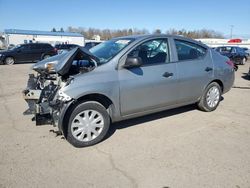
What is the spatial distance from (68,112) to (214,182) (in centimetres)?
223

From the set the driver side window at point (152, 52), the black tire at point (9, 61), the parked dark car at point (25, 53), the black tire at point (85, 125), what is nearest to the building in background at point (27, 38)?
the parked dark car at point (25, 53)

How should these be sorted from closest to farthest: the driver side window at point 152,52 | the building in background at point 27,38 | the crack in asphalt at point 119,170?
the crack in asphalt at point 119,170 < the driver side window at point 152,52 < the building in background at point 27,38

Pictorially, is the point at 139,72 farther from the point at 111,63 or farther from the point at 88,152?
the point at 88,152

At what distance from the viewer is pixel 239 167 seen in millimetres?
3236

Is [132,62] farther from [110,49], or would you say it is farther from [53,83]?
[53,83]

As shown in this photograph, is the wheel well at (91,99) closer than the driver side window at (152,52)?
Yes

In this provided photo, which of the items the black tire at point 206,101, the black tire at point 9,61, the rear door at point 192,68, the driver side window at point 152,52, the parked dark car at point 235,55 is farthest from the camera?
the parked dark car at point 235,55

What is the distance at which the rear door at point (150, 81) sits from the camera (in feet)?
13.3

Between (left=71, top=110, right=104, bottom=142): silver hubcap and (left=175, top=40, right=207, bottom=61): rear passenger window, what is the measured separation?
81.5 inches

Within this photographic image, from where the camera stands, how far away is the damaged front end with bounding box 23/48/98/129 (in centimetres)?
370

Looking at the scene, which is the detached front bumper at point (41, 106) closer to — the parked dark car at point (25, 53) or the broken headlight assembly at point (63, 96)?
the broken headlight assembly at point (63, 96)

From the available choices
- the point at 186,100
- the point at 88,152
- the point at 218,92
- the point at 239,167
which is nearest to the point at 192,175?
the point at 239,167

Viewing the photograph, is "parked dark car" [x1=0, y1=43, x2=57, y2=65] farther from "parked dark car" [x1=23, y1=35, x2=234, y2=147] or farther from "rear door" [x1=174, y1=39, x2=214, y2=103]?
"rear door" [x1=174, y1=39, x2=214, y2=103]

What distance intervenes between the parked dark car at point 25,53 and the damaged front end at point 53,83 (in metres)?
16.0
